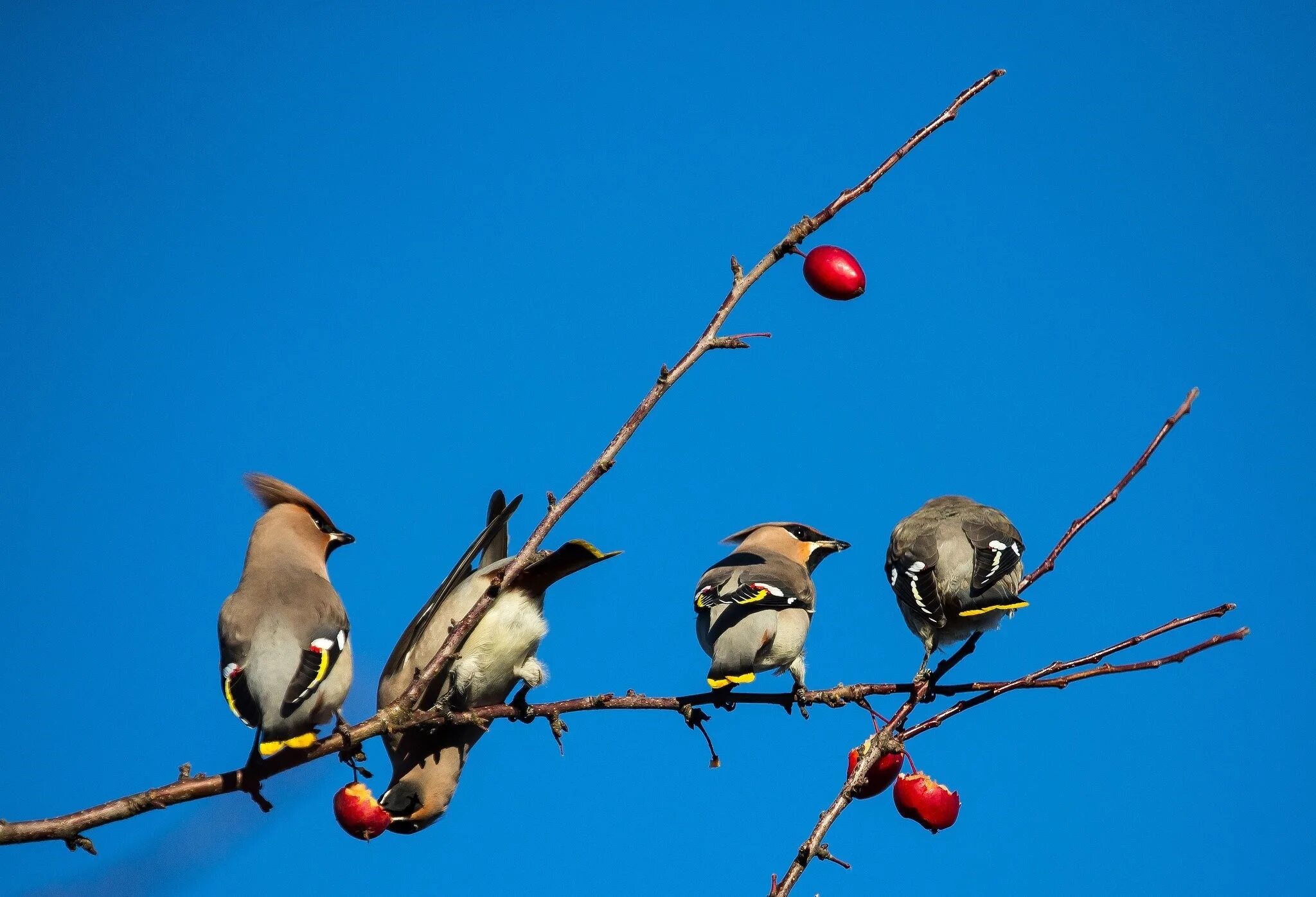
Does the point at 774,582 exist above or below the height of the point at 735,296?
above

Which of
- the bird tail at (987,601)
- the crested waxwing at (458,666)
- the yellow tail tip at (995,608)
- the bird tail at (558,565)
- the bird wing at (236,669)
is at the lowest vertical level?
the bird wing at (236,669)

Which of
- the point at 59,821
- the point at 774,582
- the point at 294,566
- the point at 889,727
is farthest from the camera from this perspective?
the point at 774,582

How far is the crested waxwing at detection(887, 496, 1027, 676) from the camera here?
4.75m

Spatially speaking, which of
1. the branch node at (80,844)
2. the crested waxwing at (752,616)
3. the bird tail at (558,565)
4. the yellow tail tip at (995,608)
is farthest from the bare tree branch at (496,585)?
the yellow tail tip at (995,608)

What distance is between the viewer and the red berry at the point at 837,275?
10.8 feet

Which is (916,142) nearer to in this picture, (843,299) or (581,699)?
(843,299)

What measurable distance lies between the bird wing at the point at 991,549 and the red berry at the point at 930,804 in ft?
3.83

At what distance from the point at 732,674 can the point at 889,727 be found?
110 centimetres

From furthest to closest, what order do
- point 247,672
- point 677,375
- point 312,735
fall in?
point 247,672 < point 312,735 < point 677,375

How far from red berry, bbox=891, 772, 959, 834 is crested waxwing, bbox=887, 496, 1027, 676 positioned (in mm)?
871

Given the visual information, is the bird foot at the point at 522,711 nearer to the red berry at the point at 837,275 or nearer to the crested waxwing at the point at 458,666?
the crested waxwing at the point at 458,666

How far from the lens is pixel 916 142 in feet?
9.48

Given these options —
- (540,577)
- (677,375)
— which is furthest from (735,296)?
(540,577)

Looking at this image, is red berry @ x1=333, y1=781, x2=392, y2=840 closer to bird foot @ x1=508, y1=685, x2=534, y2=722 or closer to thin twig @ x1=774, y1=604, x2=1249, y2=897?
bird foot @ x1=508, y1=685, x2=534, y2=722
